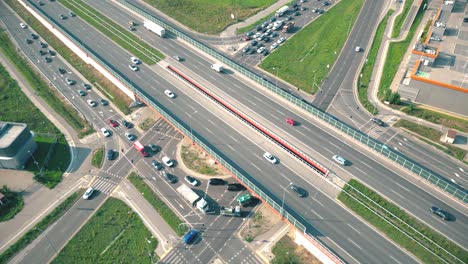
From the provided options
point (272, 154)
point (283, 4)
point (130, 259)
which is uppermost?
point (283, 4)

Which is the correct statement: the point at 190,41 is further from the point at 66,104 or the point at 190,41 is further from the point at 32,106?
the point at 32,106

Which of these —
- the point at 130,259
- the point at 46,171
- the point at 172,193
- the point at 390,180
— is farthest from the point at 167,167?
the point at 390,180

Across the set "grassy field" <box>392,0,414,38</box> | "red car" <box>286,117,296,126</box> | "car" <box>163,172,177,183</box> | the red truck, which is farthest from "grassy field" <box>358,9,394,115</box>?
the red truck

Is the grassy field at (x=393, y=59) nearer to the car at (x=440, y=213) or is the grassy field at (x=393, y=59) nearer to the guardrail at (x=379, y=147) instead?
the guardrail at (x=379, y=147)

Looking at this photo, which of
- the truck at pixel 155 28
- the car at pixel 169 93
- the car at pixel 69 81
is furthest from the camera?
the truck at pixel 155 28

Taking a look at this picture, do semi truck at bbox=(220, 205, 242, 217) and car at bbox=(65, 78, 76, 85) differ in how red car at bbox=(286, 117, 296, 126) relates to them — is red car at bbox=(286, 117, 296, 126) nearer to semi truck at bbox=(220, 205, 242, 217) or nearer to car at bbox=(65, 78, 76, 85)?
semi truck at bbox=(220, 205, 242, 217)

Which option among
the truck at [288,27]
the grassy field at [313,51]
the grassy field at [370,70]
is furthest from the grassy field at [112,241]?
the truck at [288,27]
